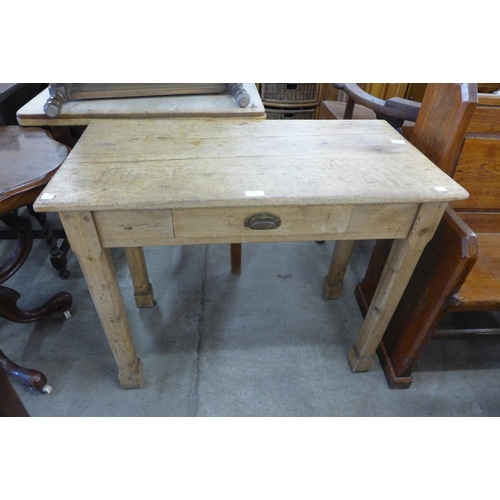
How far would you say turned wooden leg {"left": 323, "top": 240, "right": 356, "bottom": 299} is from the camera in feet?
5.59

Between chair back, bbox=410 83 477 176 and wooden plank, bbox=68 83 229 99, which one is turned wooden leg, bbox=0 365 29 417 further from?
chair back, bbox=410 83 477 176

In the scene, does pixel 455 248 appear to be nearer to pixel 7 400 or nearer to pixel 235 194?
pixel 235 194

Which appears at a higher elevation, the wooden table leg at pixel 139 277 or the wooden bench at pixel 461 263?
the wooden bench at pixel 461 263

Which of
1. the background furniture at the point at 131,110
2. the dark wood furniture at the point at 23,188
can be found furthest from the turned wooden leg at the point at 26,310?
the background furniture at the point at 131,110

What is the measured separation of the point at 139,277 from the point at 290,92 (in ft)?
7.54

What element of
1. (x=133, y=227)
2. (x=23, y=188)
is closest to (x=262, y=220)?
(x=133, y=227)

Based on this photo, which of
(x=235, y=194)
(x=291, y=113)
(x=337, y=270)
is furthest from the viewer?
(x=291, y=113)

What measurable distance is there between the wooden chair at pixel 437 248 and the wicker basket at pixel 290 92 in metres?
1.97

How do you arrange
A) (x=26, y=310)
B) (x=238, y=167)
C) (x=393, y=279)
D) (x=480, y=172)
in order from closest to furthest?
(x=238, y=167) → (x=393, y=279) → (x=480, y=172) → (x=26, y=310)

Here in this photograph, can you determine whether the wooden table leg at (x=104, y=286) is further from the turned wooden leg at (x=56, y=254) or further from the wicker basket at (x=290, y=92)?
the wicker basket at (x=290, y=92)

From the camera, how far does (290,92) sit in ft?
10.3

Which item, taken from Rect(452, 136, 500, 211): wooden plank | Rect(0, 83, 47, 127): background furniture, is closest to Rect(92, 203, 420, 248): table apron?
Rect(452, 136, 500, 211): wooden plank

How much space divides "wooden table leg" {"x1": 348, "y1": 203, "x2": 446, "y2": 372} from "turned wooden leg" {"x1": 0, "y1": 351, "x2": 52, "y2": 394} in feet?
4.30

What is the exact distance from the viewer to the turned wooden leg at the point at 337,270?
1.70 m
